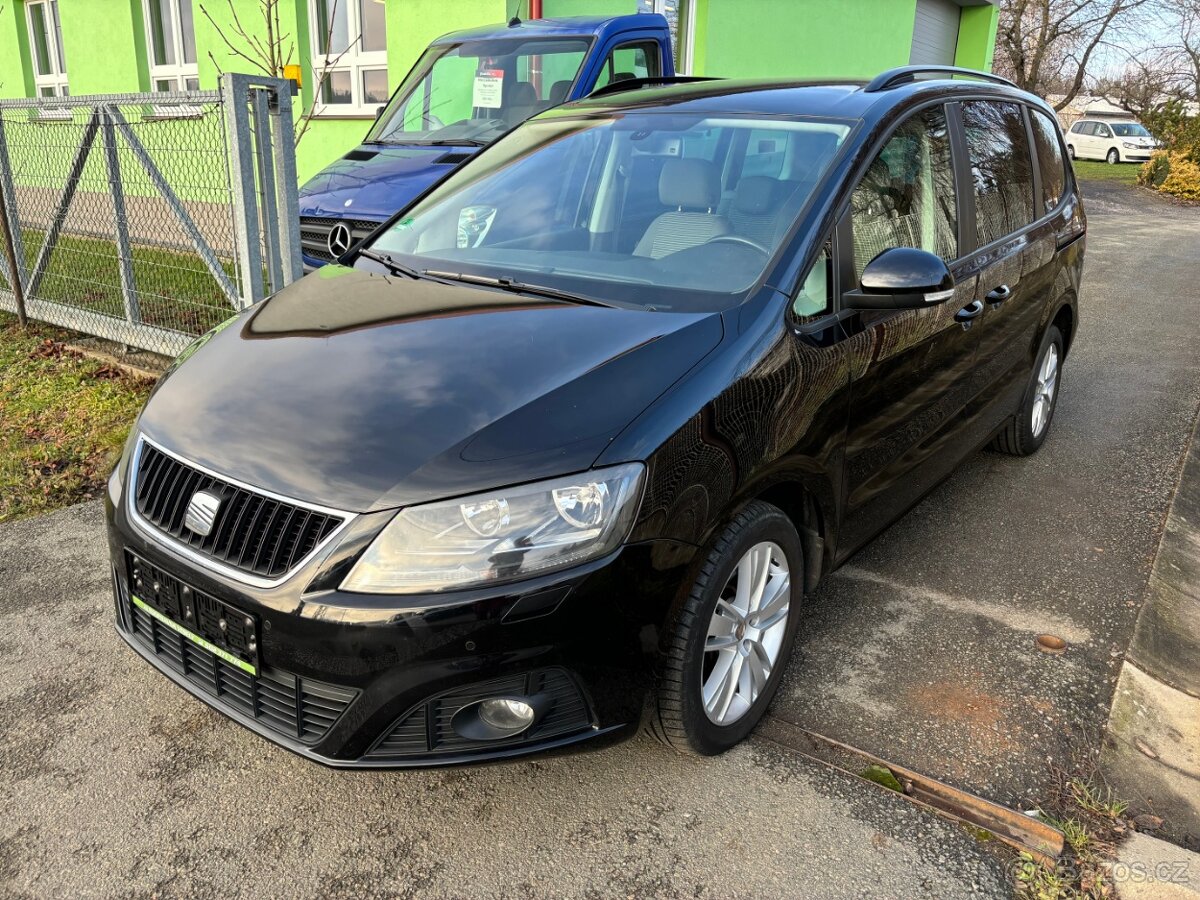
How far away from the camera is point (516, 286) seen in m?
2.88

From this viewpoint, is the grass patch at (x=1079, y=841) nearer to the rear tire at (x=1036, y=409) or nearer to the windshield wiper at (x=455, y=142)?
the rear tire at (x=1036, y=409)

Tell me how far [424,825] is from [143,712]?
38.6 inches

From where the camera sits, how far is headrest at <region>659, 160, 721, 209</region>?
10.1ft

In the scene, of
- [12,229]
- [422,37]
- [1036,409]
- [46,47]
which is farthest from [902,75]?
[46,47]

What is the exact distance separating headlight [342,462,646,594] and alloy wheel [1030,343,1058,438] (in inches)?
135

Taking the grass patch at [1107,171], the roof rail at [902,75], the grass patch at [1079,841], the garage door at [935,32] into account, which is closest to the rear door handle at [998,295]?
the roof rail at [902,75]

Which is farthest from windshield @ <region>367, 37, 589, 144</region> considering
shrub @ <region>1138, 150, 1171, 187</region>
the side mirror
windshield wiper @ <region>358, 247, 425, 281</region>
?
shrub @ <region>1138, 150, 1171, 187</region>

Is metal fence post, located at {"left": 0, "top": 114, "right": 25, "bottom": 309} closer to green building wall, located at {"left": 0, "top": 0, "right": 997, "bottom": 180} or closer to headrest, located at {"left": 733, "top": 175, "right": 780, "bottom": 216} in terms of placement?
green building wall, located at {"left": 0, "top": 0, "right": 997, "bottom": 180}

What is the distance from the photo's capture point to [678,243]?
2.96 metres

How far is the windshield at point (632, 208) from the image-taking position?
2.81m

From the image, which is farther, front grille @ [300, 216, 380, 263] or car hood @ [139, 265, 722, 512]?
front grille @ [300, 216, 380, 263]

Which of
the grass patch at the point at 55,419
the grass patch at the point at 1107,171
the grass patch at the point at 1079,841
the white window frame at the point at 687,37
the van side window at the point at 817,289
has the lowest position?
the grass patch at the point at 1107,171

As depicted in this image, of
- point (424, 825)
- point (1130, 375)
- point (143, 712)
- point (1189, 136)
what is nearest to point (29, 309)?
point (143, 712)

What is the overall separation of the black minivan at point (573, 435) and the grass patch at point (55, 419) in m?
1.83
